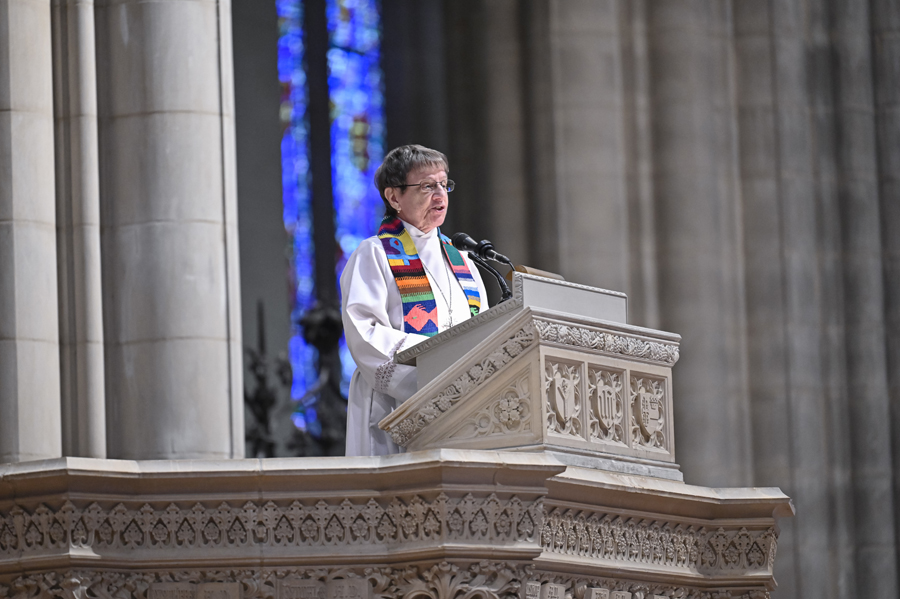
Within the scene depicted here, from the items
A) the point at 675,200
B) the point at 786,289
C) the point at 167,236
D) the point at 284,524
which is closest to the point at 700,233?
the point at 675,200

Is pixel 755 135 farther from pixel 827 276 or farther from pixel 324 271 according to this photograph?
pixel 324 271

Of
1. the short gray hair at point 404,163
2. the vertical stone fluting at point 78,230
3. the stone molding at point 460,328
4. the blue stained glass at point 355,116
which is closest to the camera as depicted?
the stone molding at point 460,328

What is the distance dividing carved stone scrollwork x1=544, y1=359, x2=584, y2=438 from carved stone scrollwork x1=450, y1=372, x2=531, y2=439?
70mm

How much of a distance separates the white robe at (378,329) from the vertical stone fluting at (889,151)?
904cm

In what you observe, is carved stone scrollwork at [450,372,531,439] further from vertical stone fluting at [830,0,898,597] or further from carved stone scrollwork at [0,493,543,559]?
vertical stone fluting at [830,0,898,597]

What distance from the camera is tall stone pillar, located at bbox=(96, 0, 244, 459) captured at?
9.06 metres

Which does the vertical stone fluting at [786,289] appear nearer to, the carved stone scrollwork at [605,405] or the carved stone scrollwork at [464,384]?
the carved stone scrollwork at [605,405]

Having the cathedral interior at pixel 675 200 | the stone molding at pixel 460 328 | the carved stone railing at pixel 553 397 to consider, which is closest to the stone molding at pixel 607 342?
the carved stone railing at pixel 553 397

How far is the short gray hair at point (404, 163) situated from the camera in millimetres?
5973

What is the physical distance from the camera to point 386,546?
4645mm

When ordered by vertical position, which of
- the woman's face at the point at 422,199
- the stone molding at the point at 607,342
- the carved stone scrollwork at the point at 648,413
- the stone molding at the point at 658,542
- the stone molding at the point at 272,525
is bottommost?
the stone molding at the point at 658,542

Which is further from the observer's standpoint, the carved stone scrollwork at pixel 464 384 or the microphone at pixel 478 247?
the microphone at pixel 478 247

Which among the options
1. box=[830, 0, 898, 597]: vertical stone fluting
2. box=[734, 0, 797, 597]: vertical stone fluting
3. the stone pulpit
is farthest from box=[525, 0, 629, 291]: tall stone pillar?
the stone pulpit

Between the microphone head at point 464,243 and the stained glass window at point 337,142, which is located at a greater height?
the stained glass window at point 337,142
